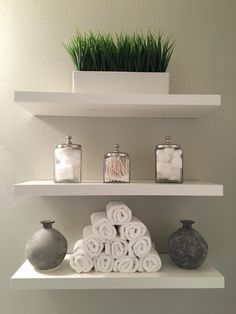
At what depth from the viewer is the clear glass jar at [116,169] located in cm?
95

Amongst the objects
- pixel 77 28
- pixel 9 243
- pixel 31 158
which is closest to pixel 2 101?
pixel 31 158

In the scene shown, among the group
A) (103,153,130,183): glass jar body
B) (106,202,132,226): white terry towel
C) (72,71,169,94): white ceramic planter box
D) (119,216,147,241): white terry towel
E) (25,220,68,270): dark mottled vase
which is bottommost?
(25,220,68,270): dark mottled vase

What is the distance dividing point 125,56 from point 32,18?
0.41 m

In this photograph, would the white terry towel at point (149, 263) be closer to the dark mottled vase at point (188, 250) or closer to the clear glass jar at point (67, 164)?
the dark mottled vase at point (188, 250)

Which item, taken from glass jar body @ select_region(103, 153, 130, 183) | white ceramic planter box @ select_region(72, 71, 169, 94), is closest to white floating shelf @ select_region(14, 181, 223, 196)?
glass jar body @ select_region(103, 153, 130, 183)

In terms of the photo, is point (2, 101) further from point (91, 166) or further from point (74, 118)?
point (91, 166)

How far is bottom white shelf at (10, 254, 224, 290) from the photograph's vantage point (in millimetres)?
880

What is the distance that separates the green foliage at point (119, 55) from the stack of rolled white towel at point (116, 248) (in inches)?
17.8

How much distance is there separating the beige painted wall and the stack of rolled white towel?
19 cm

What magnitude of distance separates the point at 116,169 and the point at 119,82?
28 cm

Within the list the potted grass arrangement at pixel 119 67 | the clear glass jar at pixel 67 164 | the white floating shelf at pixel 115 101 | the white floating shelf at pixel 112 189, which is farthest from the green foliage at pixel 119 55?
the white floating shelf at pixel 112 189

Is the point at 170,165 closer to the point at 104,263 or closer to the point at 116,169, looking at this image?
the point at 116,169

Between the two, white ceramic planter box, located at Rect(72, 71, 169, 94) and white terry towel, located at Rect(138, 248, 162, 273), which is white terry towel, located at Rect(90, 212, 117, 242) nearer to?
white terry towel, located at Rect(138, 248, 162, 273)

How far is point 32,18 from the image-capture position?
1102 mm
